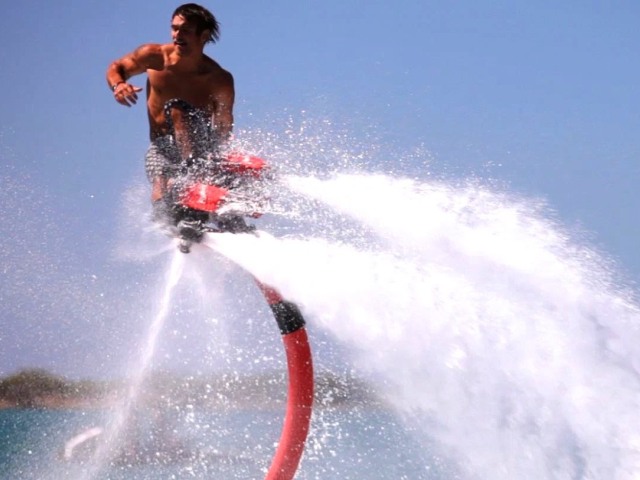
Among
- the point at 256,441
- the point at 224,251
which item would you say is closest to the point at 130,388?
the point at 256,441

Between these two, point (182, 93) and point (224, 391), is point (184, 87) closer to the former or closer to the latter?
point (182, 93)

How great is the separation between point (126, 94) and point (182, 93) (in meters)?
0.54

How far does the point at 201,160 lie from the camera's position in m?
6.83

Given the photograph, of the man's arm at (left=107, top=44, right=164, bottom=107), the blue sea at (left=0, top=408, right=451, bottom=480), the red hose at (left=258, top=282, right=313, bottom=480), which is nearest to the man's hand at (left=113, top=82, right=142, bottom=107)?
the man's arm at (left=107, top=44, right=164, bottom=107)

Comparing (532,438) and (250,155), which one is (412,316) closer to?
(532,438)

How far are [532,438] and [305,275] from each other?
6.08 ft

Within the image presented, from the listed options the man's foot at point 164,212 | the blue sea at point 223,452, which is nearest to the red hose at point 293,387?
the blue sea at point 223,452

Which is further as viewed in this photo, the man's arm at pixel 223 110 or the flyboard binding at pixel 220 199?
the man's arm at pixel 223 110

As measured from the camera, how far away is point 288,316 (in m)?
6.63

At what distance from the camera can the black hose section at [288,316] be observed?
661cm

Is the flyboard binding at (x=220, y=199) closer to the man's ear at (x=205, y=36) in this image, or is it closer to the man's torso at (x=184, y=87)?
the man's torso at (x=184, y=87)

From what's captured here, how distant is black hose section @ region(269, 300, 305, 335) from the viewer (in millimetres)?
6605

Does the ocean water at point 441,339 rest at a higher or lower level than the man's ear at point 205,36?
lower

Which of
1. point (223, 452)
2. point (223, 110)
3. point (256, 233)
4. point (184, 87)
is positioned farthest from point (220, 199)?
point (223, 452)
